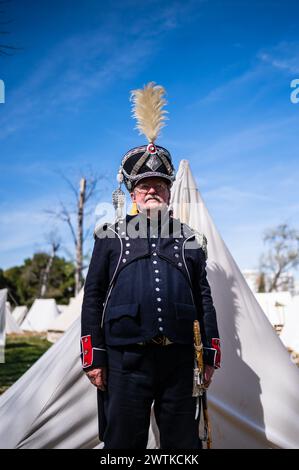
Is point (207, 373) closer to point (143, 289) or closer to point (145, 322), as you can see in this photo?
point (145, 322)

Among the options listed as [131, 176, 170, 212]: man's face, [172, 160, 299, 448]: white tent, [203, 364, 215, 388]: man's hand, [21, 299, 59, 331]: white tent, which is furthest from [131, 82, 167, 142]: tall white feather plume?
[21, 299, 59, 331]: white tent

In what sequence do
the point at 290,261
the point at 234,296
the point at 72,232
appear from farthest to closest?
the point at 290,261 < the point at 72,232 < the point at 234,296

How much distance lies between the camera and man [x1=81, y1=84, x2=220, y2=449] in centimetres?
233

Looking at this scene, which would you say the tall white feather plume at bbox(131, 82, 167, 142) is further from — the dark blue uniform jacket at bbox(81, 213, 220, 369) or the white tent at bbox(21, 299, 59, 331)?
the white tent at bbox(21, 299, 59, 331)

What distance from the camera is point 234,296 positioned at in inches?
136

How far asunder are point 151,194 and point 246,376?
153cm

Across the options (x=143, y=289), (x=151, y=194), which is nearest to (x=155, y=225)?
(x=151, y=194)

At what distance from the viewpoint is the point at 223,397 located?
320 centimetres


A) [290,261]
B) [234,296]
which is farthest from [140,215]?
[290,261]

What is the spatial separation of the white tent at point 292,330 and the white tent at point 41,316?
14126 millimetres

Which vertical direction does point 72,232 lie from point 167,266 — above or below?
above

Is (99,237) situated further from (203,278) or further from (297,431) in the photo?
(297,431)

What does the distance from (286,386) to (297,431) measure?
0.30 metres

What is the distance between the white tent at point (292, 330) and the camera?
10633 millimetres
